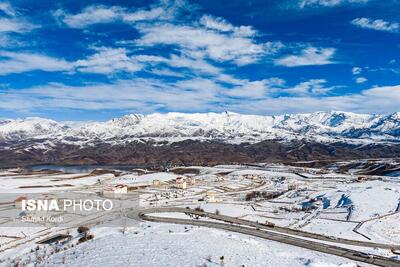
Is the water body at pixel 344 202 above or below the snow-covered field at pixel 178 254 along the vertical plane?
below

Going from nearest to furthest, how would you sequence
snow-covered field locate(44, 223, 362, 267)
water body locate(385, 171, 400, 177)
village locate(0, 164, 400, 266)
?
snow-covered field locate(44, 223, 362, 267)
village locate(0, 164, 400, 266)
water body locate(385, 171, 400, 177)

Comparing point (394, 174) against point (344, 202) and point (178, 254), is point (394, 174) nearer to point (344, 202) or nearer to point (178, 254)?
point (344, 202)

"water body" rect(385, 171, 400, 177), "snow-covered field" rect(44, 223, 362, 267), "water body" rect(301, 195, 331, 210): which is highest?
"snow-covered field" rect(44, 223, 362, 267)

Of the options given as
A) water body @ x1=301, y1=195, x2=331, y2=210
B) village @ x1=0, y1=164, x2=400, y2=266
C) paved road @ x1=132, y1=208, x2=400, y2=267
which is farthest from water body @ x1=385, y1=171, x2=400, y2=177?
paved road @ x1=132, y1=208, x2=400, y2=267

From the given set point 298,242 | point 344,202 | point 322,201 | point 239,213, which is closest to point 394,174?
A: point 322,201

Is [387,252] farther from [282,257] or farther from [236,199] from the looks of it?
[236,199]

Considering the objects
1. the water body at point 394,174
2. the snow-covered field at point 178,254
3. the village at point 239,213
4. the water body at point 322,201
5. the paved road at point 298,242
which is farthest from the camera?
the water body at point 394,174

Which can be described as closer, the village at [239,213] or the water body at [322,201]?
the village at [239,213]

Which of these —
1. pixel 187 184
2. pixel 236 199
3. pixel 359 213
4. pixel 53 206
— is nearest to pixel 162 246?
pixel 359 213

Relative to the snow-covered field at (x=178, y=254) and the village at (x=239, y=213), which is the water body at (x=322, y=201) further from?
A: the snow-covered field at (x=178, y=254)

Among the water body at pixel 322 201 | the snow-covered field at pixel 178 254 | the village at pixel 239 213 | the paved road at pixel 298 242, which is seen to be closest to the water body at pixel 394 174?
the village at pixel 239 213

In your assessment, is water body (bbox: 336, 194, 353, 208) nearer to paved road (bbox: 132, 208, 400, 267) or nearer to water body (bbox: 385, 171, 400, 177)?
paved road (bbox: 132, 208, 400, 267)
